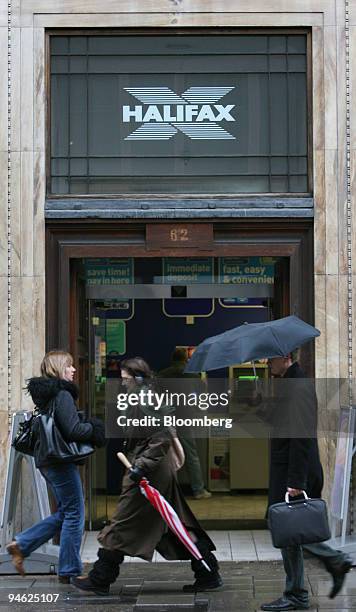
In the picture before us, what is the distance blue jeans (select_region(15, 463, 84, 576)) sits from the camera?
8797 millimetres

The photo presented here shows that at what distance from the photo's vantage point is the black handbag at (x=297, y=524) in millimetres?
7871

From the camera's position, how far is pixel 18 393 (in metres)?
10.4

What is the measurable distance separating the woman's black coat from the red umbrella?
76 cm

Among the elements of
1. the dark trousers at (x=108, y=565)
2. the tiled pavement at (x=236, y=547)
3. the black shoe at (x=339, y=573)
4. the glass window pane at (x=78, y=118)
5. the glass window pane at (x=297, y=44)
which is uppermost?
the glass window pane at (x=297, y=44)

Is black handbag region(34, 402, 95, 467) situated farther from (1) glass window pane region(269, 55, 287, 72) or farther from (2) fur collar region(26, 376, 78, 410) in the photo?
(1) glass window pane region(269, 55, 287, 72)

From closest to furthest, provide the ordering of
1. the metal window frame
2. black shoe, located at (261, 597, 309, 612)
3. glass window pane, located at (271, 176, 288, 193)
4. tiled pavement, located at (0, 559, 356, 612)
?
black shoe, located at (261, 597, 309, 612) < tiled pavement, located at (0, 559, 356, 612) < the metal window frame < glass window pane, located at (271, 176, 288, 193)

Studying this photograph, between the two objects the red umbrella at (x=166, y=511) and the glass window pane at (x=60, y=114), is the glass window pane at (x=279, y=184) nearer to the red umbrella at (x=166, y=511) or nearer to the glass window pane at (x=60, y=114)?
the glass window pane at (x=60, y=114)

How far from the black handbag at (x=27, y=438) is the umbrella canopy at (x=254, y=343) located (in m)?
1.39

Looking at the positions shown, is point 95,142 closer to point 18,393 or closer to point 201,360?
point 18,393

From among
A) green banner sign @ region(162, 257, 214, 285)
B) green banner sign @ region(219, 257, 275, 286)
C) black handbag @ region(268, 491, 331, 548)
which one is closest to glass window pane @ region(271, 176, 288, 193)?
green banner sign @ region(219, 257, 275, 286)

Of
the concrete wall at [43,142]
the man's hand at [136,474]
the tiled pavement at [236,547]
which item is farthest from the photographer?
the concrete wall at [43,142]

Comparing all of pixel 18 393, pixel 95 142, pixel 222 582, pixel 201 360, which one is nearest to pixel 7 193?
pixel 95 142

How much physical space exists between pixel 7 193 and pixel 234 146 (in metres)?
2.16

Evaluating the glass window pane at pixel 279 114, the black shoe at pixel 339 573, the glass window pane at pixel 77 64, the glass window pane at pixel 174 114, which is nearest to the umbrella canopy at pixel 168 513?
the black shoe at pixel 339 573
